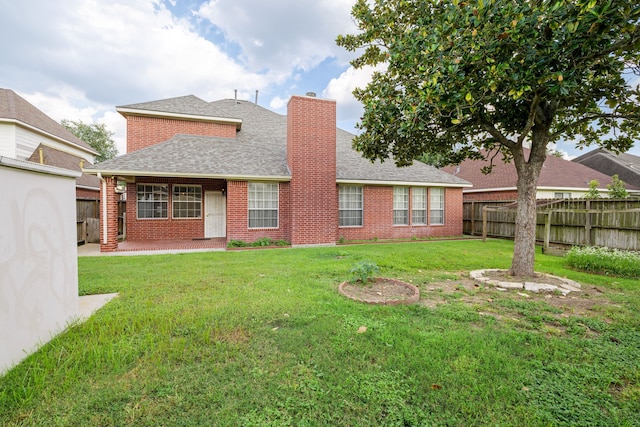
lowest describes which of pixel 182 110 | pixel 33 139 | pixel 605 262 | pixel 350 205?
pixel 605 262

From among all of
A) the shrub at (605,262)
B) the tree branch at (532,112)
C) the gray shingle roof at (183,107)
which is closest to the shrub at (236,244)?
the gray shingle roof at (183,107)

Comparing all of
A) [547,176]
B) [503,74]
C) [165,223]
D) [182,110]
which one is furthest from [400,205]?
[182,110]

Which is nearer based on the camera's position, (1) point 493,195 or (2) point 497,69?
(2) point 497,69

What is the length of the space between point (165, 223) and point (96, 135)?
95.0 ft

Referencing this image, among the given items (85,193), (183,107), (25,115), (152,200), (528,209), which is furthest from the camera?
(85,193)

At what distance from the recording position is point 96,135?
32062mm

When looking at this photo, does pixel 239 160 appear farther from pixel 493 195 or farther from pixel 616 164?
pixel 616 164

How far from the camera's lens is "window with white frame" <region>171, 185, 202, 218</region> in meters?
12.3

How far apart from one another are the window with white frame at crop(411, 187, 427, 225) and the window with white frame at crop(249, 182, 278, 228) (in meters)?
6.91

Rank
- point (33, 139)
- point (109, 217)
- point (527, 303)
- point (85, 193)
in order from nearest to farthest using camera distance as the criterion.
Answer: point (527, 303), point (109, 217), point (33, 139), point (85, 193)

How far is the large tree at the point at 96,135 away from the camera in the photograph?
3105cm

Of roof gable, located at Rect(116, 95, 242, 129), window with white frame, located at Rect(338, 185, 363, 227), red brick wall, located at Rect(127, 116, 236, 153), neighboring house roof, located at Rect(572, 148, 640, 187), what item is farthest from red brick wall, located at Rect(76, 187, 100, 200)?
neighboring house roof, located at Rect(572, 148, 640, 187)

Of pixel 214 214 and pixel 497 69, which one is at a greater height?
pixel 497 69

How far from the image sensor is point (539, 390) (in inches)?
94.1
